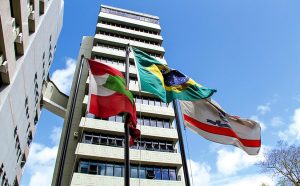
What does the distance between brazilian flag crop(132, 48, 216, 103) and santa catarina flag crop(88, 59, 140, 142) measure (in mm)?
911

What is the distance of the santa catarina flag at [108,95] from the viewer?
8109mm

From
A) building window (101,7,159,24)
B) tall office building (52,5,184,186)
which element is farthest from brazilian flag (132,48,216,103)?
building window (101,7,159,24)

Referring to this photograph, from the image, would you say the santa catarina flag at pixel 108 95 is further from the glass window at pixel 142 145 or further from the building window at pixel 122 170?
the glass window at pixel 142 145

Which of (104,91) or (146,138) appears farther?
(146,138)

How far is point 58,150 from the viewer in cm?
2580

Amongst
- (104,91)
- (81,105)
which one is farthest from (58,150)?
(104,91)

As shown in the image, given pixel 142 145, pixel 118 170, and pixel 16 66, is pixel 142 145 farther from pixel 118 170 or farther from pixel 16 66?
pixel 16 66

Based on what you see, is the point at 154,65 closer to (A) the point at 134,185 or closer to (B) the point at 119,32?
(A) the point at 134,185

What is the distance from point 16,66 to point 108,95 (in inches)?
339

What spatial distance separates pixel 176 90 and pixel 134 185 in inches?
538

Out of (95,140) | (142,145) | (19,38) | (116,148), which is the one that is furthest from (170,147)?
(19,38)

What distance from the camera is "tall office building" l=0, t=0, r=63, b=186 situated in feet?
42.3

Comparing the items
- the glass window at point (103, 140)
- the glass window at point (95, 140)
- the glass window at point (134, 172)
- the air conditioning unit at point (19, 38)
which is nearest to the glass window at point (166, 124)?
the glass window at point (134, 172)

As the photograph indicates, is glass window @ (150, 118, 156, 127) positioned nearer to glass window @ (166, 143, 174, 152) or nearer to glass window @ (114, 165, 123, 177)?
glass window @ (166, 143, 174, 152)
